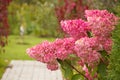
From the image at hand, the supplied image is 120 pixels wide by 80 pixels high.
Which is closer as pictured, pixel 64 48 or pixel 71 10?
pixel 64 48

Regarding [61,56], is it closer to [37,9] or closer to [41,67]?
[41,67]

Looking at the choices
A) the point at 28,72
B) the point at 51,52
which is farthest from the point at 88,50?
the point at 28,72

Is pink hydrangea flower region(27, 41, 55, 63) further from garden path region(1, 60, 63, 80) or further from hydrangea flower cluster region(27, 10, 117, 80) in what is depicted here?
garden path region(1, 60, 63, 80)

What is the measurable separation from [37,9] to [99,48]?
69.2 ft

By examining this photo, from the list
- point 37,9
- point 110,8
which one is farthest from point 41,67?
point 37,9

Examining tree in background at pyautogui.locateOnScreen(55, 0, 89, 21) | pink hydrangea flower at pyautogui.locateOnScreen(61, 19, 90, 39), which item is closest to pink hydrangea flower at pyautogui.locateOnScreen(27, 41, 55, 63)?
pink hydrangea flower at pyautogui.locateOnScreen(61, 19, 90, 39)

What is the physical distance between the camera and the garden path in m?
12.0

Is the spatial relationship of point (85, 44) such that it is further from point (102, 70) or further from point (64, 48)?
point (102, 70)

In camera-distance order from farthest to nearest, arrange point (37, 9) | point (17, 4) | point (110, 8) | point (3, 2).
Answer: point (17, 4)
point (37, 9)
point (3, 2)
point (110, 8)

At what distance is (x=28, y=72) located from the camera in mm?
12914

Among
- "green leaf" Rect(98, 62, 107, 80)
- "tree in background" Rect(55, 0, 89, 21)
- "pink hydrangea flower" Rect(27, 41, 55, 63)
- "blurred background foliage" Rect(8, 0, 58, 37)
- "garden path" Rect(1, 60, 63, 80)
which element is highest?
"pink hydrangea flower" Rect(27, 41, 55, 63)

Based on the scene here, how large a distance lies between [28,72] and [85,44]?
6.90 metres

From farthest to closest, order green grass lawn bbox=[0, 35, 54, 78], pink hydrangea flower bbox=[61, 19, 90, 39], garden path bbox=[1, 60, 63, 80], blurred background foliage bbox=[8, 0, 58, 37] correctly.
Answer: blurred background foliage bbox=[8, 0, 58, 37] < green grass lawn bbox=[0, 35, 54, 78] < garden path bbox=[1, 60, 63, 80] < pink hydrangea flower bbox=[61, 19, 90, 39]

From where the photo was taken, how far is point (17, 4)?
2922cm
